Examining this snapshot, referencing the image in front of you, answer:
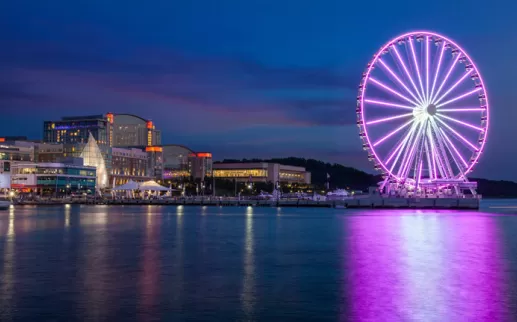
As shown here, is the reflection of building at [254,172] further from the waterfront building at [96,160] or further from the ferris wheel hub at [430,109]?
the ferris wheel hub at [430,109]

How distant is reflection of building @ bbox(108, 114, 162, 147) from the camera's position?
187625 millimetres

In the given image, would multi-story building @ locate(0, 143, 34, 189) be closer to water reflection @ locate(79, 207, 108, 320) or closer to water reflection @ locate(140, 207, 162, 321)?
water reflection @ locate(79, 207, 108, 320)

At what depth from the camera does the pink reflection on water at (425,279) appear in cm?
1623

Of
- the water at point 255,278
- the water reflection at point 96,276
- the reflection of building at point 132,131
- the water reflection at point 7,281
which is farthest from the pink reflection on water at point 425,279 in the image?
the reflection of building at point 132,131

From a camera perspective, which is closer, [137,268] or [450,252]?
[137,268]

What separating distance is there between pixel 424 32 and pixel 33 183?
94.3 metres

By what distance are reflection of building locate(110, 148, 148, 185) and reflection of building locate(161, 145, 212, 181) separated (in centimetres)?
1539

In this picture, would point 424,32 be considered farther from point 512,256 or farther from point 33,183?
point 33,183

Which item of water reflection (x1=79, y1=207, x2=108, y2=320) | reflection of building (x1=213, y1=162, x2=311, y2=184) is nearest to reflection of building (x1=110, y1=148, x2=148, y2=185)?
reflection of building (x1=213, y1=162, x2=311, y2=184)

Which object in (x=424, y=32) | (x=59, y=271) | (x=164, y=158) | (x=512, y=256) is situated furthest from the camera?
(x=164, y=158)

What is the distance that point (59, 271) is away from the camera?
23.0 meters

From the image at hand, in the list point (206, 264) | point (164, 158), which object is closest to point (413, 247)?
point (206, 264)

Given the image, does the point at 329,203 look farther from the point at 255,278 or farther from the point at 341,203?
the point at 255,278

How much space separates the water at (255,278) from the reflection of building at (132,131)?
15212 centimetres
